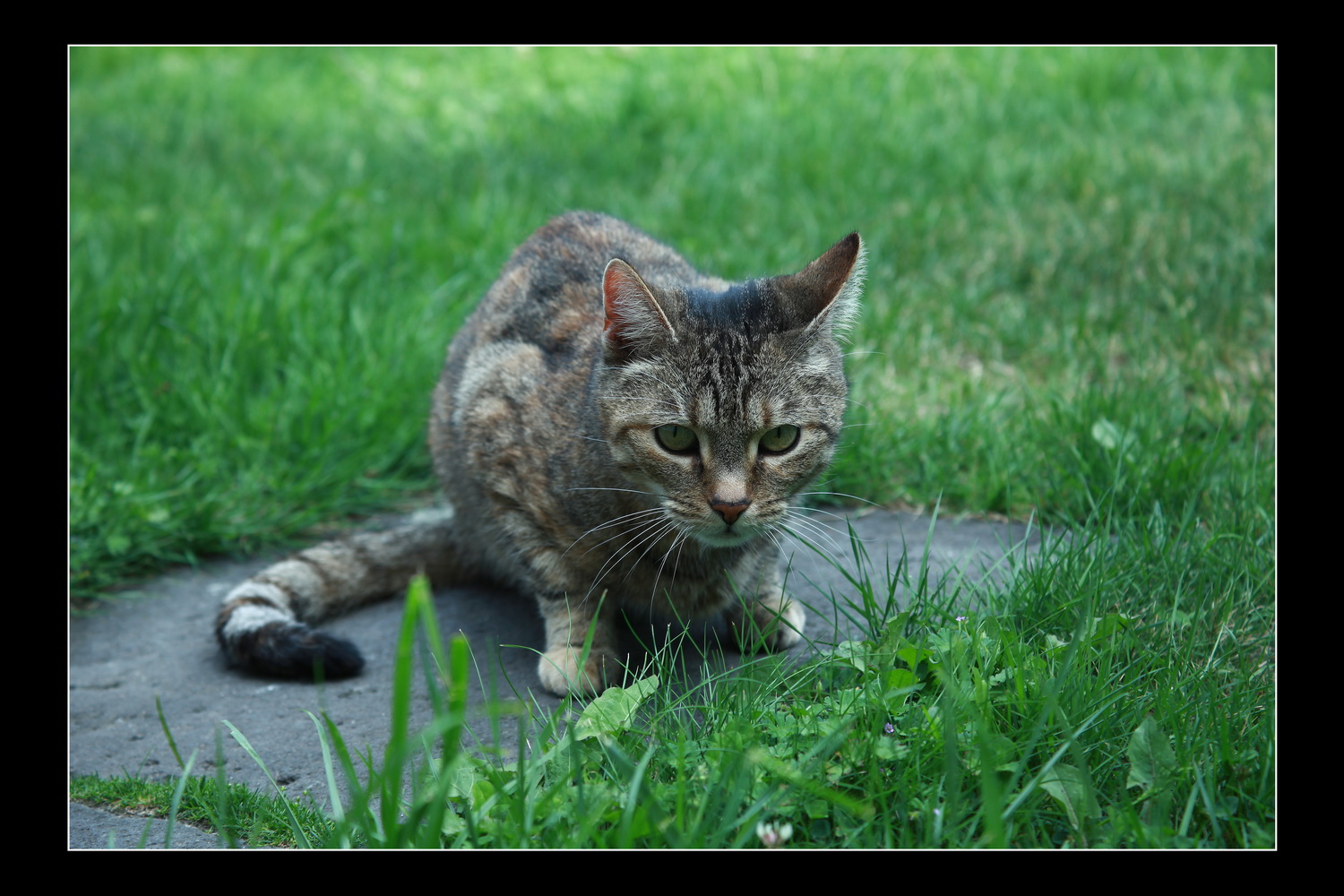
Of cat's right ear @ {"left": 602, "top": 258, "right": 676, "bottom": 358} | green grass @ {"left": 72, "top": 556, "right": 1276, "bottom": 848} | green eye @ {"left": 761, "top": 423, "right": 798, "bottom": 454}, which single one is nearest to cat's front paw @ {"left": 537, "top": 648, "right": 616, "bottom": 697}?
green grass @ {"left": 72, "top": 556, "right": 1276, "bottom": 848}

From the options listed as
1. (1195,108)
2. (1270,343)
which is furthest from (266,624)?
(1195,108)

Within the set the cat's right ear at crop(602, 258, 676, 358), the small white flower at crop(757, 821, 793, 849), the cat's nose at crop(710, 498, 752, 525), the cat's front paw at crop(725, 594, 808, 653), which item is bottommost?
the small white flower at crop(757, 821, 793, 849)

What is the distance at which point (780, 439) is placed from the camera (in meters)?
2.75

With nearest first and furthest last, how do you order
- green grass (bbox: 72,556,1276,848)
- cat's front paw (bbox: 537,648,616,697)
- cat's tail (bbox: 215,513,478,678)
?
green grass (bbox: 72,556,1276,848)
cat's front paw (bbox: 537,648,616,697)
cat's tail (bbox: 215,513,478,678)

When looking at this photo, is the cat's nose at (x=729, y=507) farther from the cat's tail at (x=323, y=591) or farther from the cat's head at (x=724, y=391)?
the cat's tail at (x=323, y=591)

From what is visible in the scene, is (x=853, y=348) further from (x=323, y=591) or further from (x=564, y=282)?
(x=323, y=591)

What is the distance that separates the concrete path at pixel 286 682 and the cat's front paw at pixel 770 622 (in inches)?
2.4

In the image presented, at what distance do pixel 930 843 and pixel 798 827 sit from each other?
0.85 ft

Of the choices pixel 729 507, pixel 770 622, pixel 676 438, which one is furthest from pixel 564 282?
pixel 770 622

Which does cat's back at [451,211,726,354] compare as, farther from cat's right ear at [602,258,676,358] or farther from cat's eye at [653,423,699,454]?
cat's eye at [653,423,699,454]

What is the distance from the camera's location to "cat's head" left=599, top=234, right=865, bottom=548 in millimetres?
2652

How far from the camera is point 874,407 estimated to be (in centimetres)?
419

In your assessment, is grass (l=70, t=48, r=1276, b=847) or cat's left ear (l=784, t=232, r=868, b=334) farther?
cat's left ear (l=784, t=232, r=868, b=334)

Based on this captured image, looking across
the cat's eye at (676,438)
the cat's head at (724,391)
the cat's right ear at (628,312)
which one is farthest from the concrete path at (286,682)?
the cat's right ear at (628,312)
